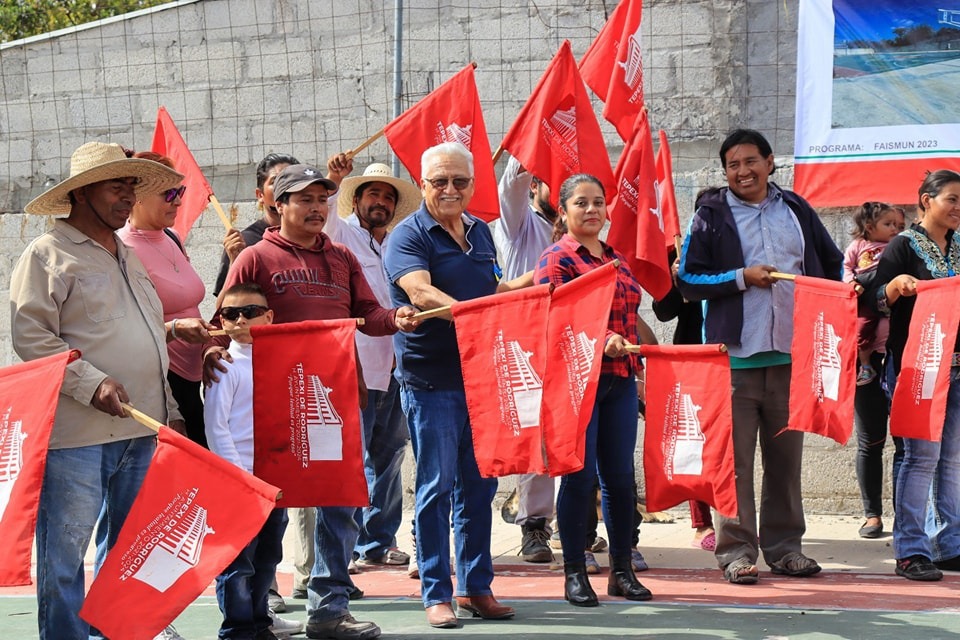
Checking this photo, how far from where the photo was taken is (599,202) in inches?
248

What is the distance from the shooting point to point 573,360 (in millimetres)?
5773

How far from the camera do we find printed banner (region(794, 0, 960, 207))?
331 inches

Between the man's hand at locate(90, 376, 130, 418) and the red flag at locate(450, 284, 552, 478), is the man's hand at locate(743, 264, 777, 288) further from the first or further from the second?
Result: the man's hand at locate(90, 376, 130, 418)

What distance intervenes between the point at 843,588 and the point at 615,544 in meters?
1.18

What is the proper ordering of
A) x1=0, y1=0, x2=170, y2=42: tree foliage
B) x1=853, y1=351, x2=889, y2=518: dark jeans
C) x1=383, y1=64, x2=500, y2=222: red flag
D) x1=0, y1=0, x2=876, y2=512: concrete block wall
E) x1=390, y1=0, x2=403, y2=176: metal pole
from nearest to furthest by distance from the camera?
x1=383, y1=64, x2=500, y2=222: red flag
x1=853, y1=351, x2=889, y2=518: dark jeans
x1=0, y1=0, x2=876, y2=512: concrete block wall
x1=390, y1=0, x2=403, y2=176: metal pole
x1=0, y1=0, x2=170, y2=42: tree foliage

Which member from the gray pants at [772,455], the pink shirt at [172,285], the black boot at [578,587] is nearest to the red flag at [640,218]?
the gray pants at [772,455]

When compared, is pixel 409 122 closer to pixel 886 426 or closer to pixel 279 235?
pixel 279 235

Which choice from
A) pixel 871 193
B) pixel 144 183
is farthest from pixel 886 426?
pixel 144 183

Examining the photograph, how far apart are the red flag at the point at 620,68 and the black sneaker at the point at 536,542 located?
235 centimetres

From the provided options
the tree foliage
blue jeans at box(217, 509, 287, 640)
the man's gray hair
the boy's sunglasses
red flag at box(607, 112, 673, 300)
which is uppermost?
the tree foliage

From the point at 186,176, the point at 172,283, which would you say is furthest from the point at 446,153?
the point at 186,176

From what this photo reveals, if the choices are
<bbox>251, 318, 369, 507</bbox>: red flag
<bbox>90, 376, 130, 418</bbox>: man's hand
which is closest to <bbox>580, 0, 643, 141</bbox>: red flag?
<bbox>251, 318, 369, 507</bbox>: red flag

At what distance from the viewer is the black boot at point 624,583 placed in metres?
6.25

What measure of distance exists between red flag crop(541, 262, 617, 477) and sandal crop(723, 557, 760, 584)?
137cm
